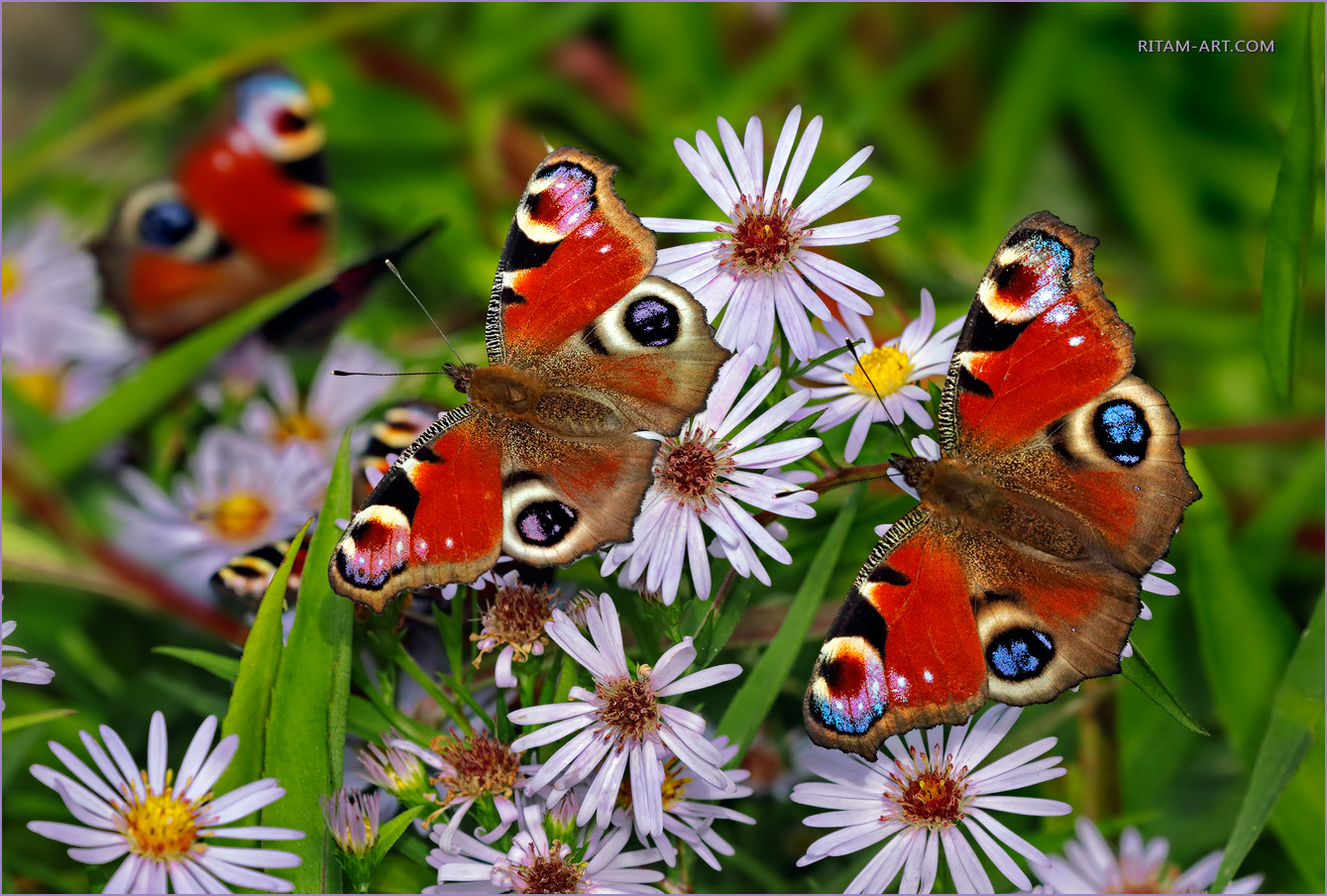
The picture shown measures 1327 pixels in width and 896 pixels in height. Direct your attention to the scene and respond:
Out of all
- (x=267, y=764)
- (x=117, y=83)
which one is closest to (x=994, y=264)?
(x=267, y=764)

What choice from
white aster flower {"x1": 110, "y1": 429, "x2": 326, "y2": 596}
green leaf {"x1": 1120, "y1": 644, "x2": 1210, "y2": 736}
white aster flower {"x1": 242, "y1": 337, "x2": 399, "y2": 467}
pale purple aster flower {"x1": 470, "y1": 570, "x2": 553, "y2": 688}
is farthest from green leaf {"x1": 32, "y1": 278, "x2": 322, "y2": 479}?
green leaf {"x1": 1120, "y1": 644, "x2": 1210, "y2": 736}

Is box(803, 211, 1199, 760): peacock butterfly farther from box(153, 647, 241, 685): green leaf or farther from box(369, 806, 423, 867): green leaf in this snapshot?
box(153, 647, 241, 685): green leaf

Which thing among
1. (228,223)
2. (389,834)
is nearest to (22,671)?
(389,834)

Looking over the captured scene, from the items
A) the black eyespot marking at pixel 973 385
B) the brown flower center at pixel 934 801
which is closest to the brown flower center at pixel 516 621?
the brown flower center at pixel 934 801

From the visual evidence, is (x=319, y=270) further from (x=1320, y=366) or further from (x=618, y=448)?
(x=1320, y=366)

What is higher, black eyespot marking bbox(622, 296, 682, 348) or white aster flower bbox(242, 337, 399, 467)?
white aster flower bbox(242, 337, 399, 467)

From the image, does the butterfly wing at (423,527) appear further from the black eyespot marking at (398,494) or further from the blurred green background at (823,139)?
the blurred green background at (823,139)
